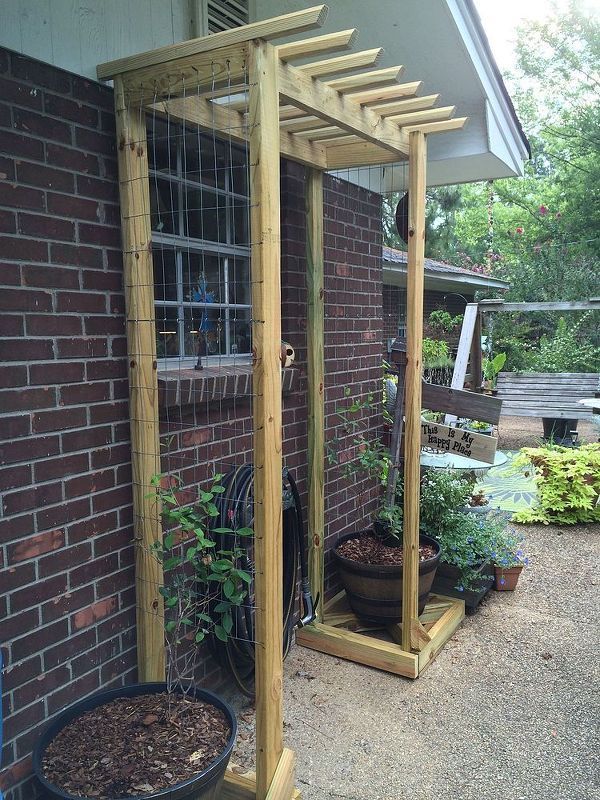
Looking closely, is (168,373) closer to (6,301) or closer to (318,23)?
(6,301)

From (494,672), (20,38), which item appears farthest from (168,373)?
(494,672)

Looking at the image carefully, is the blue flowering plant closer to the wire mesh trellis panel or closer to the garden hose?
the garden hose

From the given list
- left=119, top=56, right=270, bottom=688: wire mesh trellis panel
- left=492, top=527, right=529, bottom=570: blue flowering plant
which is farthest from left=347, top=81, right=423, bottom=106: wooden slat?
left=492, top=527, right=529, bottom=570: blue flowering plant

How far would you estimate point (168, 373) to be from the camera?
9.11ft

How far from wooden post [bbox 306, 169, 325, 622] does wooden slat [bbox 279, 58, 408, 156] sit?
51 centimetres

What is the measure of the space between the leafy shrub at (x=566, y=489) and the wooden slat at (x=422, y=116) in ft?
12.6

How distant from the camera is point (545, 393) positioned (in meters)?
9.30

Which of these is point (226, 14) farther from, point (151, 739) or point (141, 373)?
point (151, 739)

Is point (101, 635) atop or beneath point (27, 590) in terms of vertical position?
beneath

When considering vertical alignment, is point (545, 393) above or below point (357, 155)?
below

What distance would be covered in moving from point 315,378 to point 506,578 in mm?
2043

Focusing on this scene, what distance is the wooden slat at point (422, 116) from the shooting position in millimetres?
2943

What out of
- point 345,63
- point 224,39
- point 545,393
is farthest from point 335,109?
point 545,393

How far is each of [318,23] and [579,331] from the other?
1382 cm
